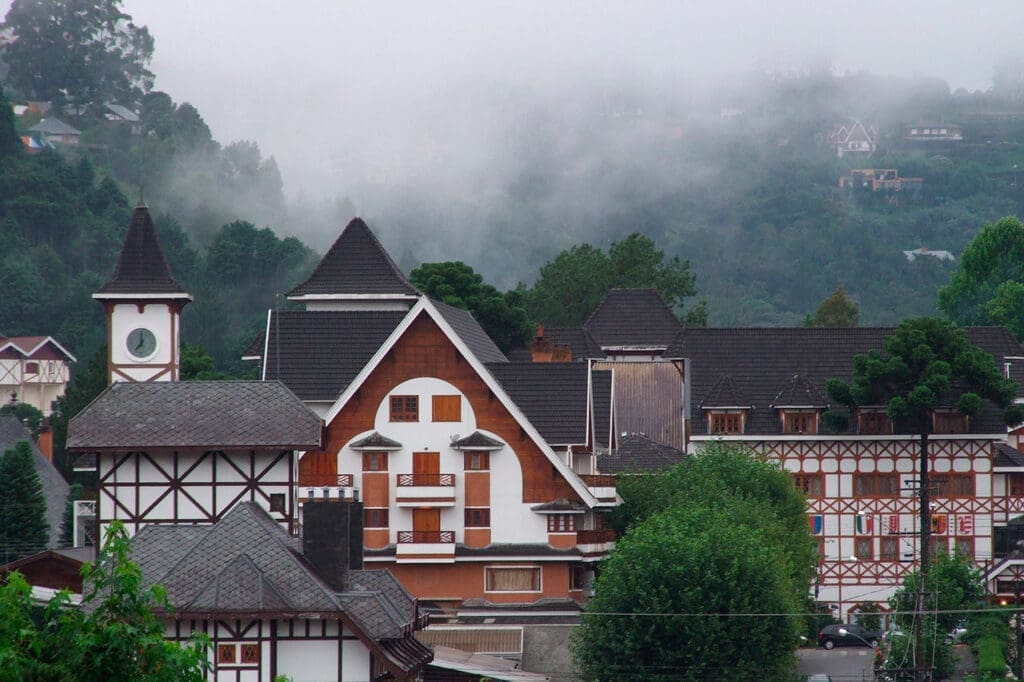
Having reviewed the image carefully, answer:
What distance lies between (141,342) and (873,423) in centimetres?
2985

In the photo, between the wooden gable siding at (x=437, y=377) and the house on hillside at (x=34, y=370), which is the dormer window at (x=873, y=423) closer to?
the wooden gable siding at (x=437, y=377)

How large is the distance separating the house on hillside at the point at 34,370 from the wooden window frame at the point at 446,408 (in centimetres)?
10558

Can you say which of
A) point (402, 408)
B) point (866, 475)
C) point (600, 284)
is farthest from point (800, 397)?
point (600, 284)

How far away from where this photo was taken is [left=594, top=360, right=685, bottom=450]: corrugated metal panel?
90.1 meters

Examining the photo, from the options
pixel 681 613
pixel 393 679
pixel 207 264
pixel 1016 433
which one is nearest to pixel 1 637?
pixel 393 679

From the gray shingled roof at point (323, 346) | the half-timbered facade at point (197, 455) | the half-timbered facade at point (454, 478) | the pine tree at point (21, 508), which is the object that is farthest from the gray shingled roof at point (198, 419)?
the pine tree at point (21, 508)

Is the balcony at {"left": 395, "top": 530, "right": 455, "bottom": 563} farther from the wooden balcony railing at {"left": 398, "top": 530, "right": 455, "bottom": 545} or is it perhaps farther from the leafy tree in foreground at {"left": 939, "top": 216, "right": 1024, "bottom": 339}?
the leafy tree in foreground at {"left": 939, "top": 216, "right": 1024, "bottom": 339}

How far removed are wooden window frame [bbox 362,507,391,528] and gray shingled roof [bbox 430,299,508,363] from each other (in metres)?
5.87

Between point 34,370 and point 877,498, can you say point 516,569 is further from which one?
point 34,370

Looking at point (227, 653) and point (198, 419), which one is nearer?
point (227, 653)

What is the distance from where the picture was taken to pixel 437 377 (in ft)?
218

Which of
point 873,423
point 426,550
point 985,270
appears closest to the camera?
point 426,550

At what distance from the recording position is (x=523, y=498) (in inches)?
2596

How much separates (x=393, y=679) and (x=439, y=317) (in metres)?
21.2
